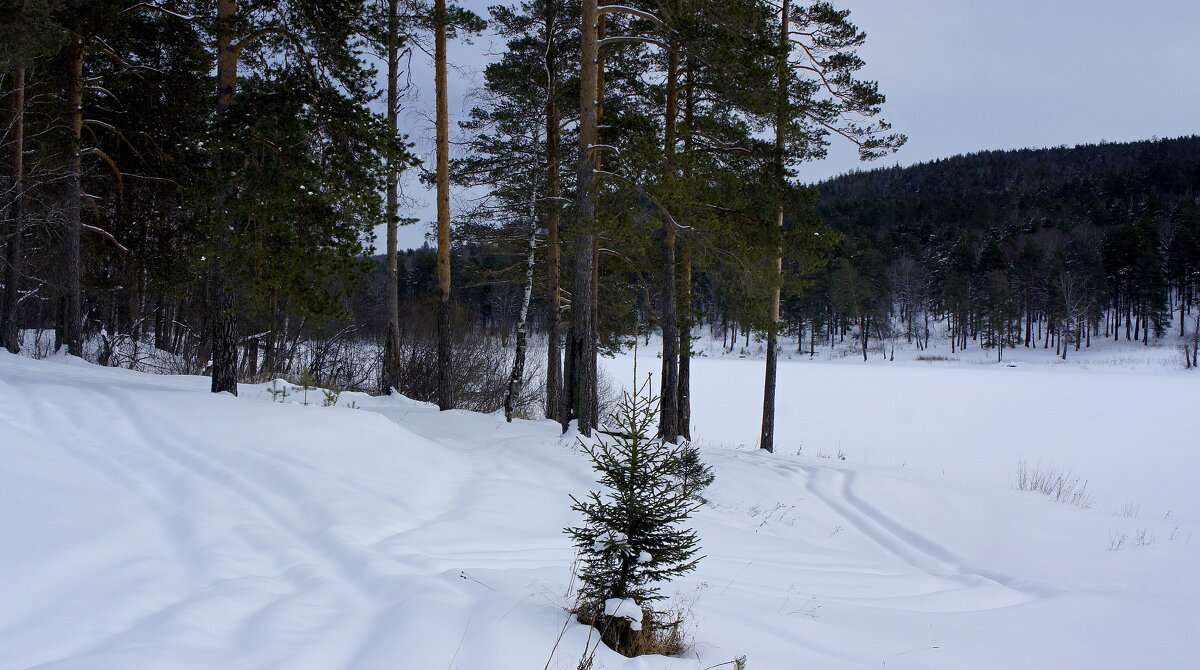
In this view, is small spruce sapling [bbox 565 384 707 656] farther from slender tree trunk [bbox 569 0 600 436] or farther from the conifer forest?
slender tree trunk [bbox 569 0 600 436]

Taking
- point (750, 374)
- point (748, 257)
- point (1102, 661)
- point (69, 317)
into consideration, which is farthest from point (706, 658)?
point (750, 374)

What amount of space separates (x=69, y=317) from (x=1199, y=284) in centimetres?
7848

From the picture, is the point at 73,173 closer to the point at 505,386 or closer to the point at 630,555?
the point at 505,386

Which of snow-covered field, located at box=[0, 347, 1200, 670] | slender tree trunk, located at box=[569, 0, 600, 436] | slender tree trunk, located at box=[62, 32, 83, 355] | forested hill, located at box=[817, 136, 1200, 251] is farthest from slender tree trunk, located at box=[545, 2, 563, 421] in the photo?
forested hill, located at box=[817, 136, 1200, 251]

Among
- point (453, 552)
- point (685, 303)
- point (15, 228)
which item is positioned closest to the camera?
point (453, 552)

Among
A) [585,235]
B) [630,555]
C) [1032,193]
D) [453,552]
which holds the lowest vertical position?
[453,552]

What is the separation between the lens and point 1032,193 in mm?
91625

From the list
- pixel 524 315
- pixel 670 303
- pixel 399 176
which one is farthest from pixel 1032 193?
pixel 399 176

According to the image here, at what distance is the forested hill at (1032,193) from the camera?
247 ft

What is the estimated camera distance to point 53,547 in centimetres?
344

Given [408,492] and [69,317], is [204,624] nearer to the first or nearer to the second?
[408,492]

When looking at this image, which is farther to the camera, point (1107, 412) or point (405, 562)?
point (1107, 412)

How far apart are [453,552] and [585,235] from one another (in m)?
5.52

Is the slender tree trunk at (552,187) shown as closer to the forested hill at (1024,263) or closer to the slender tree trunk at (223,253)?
the slender tree trunk at (223,253)
